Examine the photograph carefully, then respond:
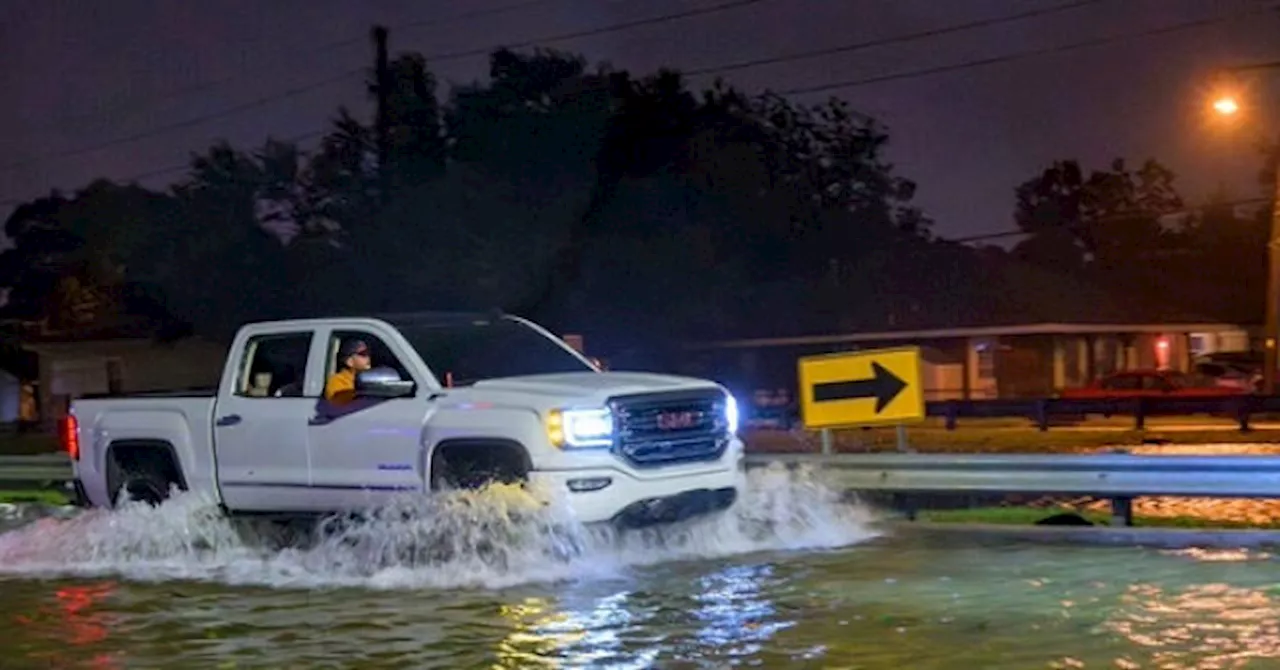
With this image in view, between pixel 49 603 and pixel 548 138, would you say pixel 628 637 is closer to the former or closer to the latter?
pixel 49 603

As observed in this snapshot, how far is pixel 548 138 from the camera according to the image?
4784cm

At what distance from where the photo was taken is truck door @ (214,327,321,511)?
12.4 meters

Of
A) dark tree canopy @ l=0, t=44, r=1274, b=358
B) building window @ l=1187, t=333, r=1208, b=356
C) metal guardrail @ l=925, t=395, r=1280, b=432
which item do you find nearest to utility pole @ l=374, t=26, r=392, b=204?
dark tree canopy @ l=0, t=44, r=1274, b=358

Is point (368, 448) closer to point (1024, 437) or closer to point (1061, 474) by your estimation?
point (1061, 474)

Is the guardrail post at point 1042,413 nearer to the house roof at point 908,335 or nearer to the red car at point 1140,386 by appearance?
the red car at point 1140,386

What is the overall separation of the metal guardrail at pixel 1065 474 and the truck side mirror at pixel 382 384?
3.36 metres

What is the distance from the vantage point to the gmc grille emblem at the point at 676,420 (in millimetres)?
11672

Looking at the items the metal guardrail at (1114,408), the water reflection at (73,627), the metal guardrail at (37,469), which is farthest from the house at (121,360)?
the water reflection at (73,627)

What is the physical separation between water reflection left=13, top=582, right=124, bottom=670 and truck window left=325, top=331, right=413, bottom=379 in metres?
2.18

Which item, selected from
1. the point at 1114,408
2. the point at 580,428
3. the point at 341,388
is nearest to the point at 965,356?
the point at 1114,408

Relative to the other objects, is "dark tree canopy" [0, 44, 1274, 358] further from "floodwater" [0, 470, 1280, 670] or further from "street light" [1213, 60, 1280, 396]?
"floodwater" [0, 470, 1280, 670]

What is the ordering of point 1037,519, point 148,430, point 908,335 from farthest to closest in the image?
point 908,335 → point 1037,519 → point 148,430

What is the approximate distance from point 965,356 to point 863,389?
41.4 meters

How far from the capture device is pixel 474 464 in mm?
11547
